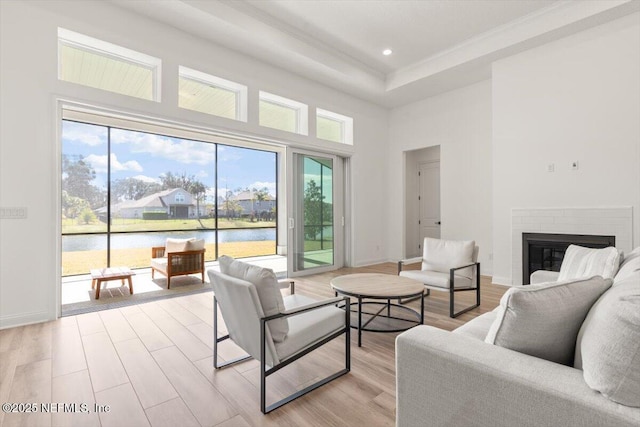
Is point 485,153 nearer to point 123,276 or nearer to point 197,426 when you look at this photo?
point 197,426

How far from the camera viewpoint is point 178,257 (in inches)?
194

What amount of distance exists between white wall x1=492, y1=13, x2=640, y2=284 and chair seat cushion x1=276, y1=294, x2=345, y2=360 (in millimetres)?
3774

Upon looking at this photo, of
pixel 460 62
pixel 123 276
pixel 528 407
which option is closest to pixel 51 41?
pixel 123 276

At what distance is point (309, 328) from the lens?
6.70ft

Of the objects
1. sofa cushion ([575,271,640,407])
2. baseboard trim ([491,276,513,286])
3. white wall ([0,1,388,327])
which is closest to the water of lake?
white wall ([0,1,388,327])

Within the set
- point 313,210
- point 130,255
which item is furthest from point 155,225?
point 313,210

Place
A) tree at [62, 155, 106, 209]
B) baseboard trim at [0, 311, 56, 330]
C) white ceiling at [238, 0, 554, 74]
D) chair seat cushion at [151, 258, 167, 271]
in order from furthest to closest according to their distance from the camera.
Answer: tree at [62, 155, 106, 209] < chair seat cushion at [151, 258, 167, 271] < white ceiling at [238, 0, 554, 74] < baseboard trim at [0, 311, 56, 330]

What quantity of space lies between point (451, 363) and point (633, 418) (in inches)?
18.0

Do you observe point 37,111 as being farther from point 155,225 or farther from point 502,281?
point 502,281

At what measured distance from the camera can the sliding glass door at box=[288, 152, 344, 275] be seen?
18.4 ft

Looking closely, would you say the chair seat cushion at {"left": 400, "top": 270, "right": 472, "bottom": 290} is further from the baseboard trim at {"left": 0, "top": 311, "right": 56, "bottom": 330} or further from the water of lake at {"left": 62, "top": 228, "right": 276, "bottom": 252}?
the water of lake at {"left": 62, "top": 228, "right": 276, "bottom": 252}

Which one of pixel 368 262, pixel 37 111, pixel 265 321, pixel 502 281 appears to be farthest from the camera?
pixel 368 262

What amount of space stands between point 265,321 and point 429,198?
20.9 feet

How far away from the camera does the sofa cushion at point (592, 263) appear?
1.86 meters
